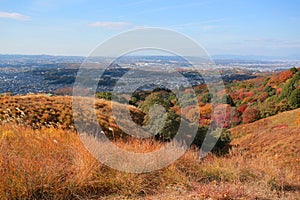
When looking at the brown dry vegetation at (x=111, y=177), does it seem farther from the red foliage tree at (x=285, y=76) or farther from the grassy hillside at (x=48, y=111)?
the red foliage tree at (x=285, y=76)

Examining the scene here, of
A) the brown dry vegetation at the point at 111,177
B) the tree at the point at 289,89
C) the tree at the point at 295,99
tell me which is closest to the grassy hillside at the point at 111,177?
the brown dry vegetation at the point at 111,177

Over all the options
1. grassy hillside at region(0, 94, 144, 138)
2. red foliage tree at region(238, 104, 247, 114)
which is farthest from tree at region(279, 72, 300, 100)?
grassy hillside at region(0, 94, 144, 138)

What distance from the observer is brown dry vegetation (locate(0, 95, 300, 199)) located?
3809 millimetres

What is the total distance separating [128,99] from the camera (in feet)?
113

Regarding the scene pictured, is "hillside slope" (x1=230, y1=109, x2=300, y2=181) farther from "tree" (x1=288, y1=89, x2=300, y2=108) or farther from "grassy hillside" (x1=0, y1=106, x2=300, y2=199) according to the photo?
"grassy hillside" (x1=0, y1=106, x2=300, y2=199)

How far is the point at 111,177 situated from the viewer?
14.3 ft

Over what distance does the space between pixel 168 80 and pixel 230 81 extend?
4266 centimetres

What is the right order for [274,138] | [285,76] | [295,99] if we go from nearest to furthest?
[274,138], [295,99], [285,76]

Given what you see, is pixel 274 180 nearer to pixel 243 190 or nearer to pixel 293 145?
pixel 243 190

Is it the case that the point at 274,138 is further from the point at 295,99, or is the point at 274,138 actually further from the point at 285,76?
the point at 285,76

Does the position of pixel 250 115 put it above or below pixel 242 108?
below

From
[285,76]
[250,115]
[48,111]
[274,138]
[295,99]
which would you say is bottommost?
[250,115]

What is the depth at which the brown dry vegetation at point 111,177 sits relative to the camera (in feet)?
12.5

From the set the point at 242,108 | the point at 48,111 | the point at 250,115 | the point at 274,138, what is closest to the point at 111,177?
the point at 48,111
